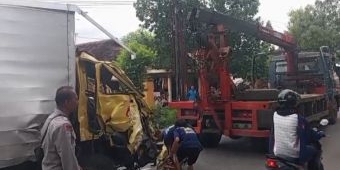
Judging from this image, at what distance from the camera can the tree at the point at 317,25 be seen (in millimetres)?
32625

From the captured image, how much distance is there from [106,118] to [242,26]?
6.74 metres

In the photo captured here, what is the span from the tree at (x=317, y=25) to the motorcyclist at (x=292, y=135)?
28473 millimetres

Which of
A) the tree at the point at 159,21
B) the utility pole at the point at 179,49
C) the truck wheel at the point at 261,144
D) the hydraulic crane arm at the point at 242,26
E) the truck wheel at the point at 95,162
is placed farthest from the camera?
the tree at the point at 159,21

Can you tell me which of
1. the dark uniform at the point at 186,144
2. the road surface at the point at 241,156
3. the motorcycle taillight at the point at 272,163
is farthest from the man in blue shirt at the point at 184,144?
the motorcycle taillight at the point at 272,163

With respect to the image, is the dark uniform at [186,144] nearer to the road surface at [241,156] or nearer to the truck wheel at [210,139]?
the road surface at [241,156]

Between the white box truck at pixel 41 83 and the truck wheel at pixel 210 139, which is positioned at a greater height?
the white box truck at pixel 41 83

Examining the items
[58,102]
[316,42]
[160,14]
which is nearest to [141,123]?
[58,102]

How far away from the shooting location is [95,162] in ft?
18.5

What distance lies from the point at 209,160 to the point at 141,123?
12.3ft

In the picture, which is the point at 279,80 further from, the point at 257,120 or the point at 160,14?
the point at 160,14

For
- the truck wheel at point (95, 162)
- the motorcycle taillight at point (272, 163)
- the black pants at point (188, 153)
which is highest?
the motorcycle taillight at point (272, 163)

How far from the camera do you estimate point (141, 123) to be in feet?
20.6

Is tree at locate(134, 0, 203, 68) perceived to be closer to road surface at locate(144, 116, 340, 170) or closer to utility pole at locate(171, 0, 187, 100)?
utility pole at locate(171, 0, 187, 100)

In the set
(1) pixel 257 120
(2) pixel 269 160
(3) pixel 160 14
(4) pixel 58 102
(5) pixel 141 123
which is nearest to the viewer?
(4) pixel 58 102
